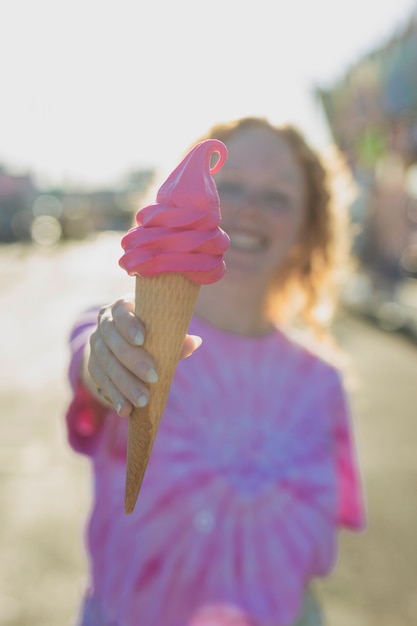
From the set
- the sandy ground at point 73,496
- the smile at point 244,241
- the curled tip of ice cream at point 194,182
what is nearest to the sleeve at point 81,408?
the sandy ground at point 73,496

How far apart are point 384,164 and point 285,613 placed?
11.2m

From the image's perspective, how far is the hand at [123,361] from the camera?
0.72 meters

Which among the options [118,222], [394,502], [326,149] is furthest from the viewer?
[118,222]

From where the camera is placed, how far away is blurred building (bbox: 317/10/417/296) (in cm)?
1048

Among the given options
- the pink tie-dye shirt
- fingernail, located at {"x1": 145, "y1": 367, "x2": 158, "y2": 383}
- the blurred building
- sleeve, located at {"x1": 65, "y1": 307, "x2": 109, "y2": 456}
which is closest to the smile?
the pink tie-dye shirt

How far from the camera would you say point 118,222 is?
45.2 metres

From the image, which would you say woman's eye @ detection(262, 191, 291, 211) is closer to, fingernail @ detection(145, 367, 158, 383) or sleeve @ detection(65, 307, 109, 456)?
sleeve @ detection(65, 307, 109, 456)

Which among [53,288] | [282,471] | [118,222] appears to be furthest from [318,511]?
[118,222]

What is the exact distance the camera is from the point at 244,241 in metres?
1.55

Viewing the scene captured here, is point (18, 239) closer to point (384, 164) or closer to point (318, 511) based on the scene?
point (384, 164)

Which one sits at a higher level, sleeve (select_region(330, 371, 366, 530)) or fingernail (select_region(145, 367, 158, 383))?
fingernail (select_region(145, 367, 158, 383))

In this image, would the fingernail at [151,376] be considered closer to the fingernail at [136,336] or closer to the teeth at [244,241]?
the fingernail at [136,336]

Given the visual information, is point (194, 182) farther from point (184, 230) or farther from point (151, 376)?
point (151, 376)

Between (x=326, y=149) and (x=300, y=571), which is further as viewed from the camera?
(x=326, y=149)
